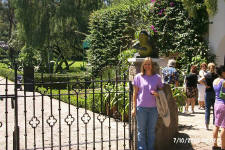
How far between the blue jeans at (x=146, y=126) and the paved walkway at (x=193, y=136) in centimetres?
93

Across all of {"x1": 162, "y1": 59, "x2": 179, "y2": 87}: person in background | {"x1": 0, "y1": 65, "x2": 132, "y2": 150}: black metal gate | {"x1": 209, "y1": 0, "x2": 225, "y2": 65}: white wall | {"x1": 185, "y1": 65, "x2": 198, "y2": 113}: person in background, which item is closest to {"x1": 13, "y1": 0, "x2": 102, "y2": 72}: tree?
{"x1": 0, "y1": 65, "x2": 132, "y2": 150}: black metal gate

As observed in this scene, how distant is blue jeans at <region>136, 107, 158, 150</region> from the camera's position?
466 cm

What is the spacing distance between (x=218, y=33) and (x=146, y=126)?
7.42 metres

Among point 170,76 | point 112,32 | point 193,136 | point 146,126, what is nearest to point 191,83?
point 170,76

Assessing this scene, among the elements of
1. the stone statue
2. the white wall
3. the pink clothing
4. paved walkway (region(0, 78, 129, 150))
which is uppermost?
the white wall

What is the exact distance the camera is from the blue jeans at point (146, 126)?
15.3 ft

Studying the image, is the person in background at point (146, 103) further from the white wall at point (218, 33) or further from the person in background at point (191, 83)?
the white wall at point (218, 33)

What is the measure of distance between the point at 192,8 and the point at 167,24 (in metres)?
1.42

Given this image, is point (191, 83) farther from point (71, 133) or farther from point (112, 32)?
point (112, 32)

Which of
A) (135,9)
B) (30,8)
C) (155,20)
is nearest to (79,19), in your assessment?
(30,8)

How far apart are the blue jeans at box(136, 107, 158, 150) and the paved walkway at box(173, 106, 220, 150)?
3.04ft

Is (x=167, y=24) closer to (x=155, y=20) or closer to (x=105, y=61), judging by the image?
(x=155, y=20)

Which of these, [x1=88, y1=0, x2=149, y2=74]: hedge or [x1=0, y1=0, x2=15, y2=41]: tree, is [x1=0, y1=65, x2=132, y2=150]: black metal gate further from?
[x1=0, y1=0, x2=15, y2=41]: tree

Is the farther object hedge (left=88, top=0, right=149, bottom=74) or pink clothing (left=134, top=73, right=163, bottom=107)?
hedge (left=88, top=0, right=149, bottom=74)
